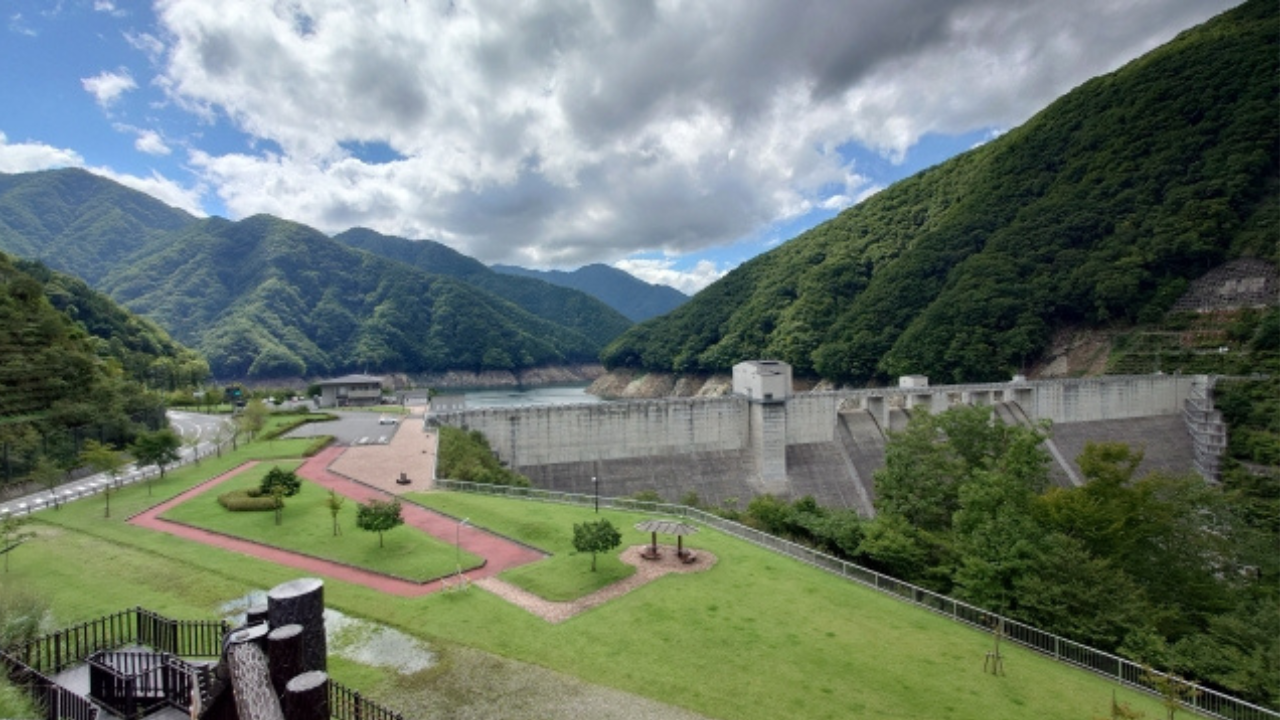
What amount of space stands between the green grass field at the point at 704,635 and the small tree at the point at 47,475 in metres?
9.98

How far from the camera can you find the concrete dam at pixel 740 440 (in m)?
42.1

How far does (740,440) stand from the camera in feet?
153

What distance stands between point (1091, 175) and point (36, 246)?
270 metres

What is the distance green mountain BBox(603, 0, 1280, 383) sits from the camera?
7394 cm

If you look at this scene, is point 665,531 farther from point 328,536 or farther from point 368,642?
point 328,536

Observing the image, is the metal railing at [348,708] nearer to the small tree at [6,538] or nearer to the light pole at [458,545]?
the light pole at [458,545]

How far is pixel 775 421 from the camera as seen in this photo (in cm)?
4516

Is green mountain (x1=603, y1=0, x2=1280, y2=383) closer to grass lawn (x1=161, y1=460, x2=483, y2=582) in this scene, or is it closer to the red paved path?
the red paved path

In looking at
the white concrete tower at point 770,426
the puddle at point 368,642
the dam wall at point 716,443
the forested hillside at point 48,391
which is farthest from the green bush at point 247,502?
the white concrete tower at point 770,426

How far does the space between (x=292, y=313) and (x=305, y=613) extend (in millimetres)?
190828

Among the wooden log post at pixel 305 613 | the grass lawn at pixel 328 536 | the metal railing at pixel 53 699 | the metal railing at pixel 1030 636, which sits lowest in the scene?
the metal railing at pixel 1030 636

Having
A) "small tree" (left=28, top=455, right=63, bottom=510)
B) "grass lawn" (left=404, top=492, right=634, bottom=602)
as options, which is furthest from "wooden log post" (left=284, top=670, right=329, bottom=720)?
"small tree" (left=28, top=455, right=63, bottom=510)

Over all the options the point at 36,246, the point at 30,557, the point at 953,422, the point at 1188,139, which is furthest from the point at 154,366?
the point at 36,246

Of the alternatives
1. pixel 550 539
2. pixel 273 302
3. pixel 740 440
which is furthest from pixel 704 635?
pixel 273 302
